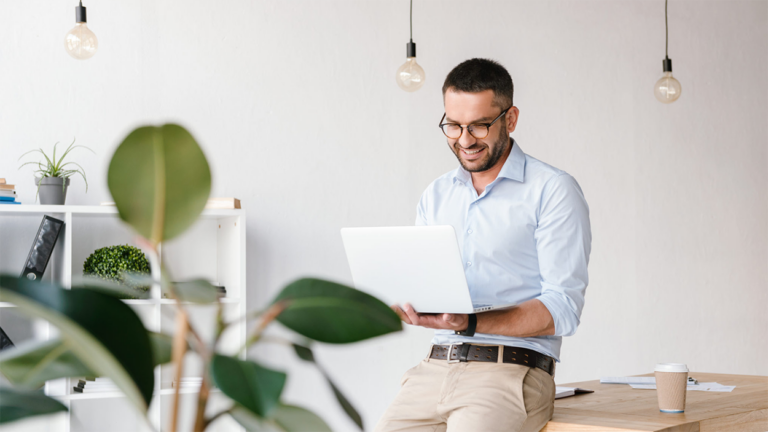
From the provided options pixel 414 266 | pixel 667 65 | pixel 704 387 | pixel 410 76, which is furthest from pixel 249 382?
pixel 667 65

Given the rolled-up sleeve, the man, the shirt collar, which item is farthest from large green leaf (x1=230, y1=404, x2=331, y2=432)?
the shirt collar

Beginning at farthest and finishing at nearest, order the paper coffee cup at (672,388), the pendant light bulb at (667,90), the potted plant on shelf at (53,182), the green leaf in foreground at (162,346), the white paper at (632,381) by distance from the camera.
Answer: the pendant light bulb at (667,90)
the potted plant on shelf at (53,182)
the white paper at (632,381)
the paper coffee cup at (672,388)
the green leaf in foreground at (162,346)

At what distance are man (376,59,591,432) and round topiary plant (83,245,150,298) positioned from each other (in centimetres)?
Result: 127

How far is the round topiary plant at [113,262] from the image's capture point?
2865mm

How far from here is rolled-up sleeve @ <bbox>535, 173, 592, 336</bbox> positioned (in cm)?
194

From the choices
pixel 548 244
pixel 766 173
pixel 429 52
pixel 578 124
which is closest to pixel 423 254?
pixel 548 244

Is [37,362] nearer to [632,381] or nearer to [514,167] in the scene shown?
[514,167]

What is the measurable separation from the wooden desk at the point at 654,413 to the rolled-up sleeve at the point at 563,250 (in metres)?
0.23

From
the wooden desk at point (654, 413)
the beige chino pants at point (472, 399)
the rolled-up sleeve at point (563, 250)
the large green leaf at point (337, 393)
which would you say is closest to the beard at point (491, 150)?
the rolled-up sleeve at point (563, 250)

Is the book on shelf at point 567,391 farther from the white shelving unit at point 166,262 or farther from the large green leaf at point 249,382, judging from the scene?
the large green leaf at point 249,382

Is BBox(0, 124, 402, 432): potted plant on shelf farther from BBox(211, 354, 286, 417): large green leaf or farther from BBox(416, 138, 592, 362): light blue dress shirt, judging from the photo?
BBox(416, 138, 592, 362): light blue dress shirt

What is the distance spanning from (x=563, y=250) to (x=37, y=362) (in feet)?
5.49

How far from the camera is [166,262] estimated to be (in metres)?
2.80

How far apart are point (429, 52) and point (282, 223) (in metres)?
1.20
